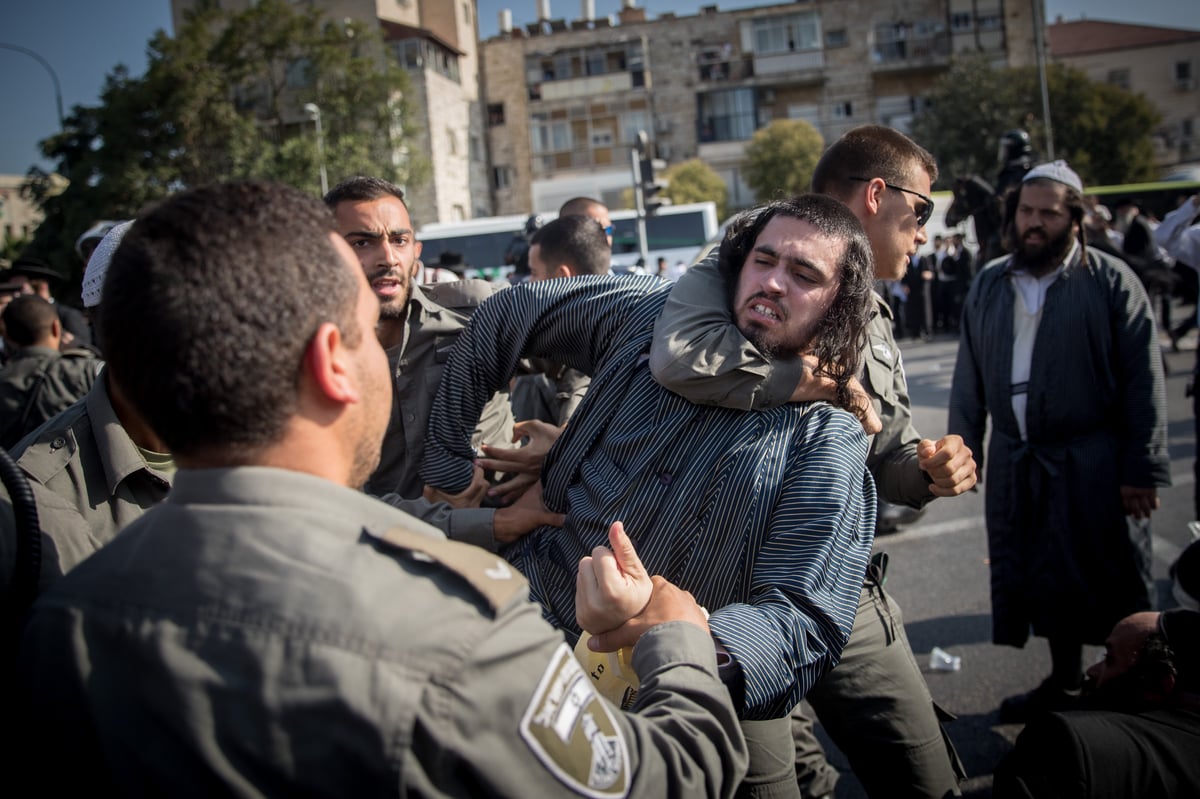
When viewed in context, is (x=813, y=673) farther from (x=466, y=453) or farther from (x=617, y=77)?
(x=617, y=77)

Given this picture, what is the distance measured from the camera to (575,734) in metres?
1.20

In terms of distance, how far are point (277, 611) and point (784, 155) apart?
3763 centimetres

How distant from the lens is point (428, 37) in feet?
Result: 128

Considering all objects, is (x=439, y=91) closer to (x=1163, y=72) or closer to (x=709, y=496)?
(x=1163, y=72)

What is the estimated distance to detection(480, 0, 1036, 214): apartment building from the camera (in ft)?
143

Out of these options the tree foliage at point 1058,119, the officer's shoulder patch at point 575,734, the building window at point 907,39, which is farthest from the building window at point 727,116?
the officer's shoulder patch at point 575,734

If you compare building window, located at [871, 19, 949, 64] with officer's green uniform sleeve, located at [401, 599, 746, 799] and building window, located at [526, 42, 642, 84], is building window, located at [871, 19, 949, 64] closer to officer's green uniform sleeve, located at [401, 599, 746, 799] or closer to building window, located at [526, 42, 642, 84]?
building window, located at [526, 42, 642, 84]

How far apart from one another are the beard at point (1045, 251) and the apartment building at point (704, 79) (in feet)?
134

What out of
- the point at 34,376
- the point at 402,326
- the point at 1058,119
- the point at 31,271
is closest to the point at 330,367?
the point at 402,326

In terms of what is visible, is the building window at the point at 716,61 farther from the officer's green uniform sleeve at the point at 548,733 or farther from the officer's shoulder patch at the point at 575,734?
the officer's shoulder patch at the point at 575,734

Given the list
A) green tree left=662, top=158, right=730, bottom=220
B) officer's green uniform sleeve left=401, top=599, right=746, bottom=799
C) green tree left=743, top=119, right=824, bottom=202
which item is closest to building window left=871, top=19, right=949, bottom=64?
green tree left=743, top=119, right=824, bottom=202

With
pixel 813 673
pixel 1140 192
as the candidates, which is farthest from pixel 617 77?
pixel 813 673

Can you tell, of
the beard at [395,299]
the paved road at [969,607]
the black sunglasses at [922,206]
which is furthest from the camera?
the paved road at [969,607]

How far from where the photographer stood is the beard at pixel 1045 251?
3.89 meters
